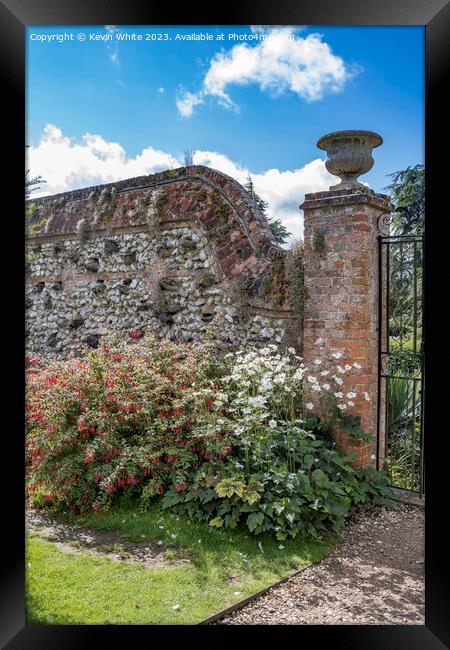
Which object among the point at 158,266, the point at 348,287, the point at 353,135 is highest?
the point at 353,135

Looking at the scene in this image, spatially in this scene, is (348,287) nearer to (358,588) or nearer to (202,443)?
(202,443)

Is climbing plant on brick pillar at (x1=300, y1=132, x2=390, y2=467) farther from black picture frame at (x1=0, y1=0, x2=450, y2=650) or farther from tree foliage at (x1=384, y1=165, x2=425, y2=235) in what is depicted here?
tree foliage at (x1=384, y1=165, x2=425, y2=235)

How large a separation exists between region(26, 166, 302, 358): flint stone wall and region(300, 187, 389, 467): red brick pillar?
12.9 inches

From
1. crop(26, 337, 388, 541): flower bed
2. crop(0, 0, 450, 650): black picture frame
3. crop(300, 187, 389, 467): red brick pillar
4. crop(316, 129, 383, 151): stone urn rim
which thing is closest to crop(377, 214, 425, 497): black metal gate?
crop(300, 187, 389, 467): red brick pillar

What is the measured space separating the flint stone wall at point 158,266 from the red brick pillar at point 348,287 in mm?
328

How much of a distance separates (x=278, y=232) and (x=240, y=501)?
22.5ft

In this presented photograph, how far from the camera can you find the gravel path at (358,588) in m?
2.90

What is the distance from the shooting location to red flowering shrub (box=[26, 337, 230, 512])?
392 centimetres

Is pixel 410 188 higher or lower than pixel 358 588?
higher

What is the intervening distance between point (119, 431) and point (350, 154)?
2.89m
